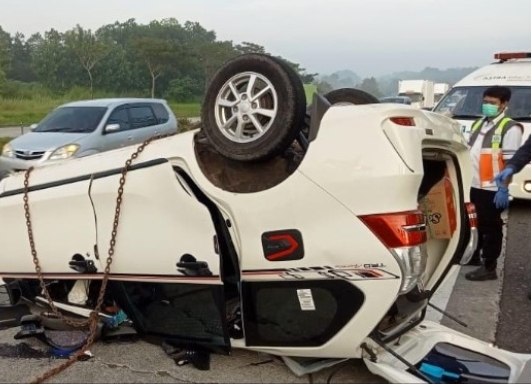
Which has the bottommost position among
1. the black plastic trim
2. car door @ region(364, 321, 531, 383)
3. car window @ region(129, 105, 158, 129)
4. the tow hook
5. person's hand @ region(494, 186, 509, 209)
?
car door @ region(364, 321, 531, 383)

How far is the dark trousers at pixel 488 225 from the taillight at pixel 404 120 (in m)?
2.78

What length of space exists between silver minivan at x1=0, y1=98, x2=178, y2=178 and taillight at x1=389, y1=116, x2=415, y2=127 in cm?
908

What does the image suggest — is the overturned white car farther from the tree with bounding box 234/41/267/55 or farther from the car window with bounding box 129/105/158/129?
the car window with bounding box 129/105/158/129

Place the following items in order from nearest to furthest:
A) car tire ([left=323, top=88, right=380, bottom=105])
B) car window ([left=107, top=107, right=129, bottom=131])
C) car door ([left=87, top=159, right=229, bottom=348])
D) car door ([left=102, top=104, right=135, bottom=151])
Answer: car door ([left=87, top=159, right=229, bottom=348]), car tire ([left=323, top=88, right=380, bottom=105]), car door ([left=102, top=104, right=135, bottom=151]), car window ([left=107, top=107, right=129, bottom=131])

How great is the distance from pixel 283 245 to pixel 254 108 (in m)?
0.79

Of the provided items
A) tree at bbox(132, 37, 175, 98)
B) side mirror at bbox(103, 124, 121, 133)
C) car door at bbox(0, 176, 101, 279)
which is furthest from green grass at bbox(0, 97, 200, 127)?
car door at bbox(0, 176, 101, 279)

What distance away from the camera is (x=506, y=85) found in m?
9.65

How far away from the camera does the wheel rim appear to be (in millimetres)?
3293

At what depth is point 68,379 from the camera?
3559 millimetres

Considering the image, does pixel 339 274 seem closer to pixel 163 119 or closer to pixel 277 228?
pixel 277 228

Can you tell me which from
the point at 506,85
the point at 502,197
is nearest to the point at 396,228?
the point at 502,197

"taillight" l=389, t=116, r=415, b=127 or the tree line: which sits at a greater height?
the tree line

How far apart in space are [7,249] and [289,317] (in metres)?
2.14

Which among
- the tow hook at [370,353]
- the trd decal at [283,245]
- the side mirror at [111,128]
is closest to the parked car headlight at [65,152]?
the side mirror at [111,128]
